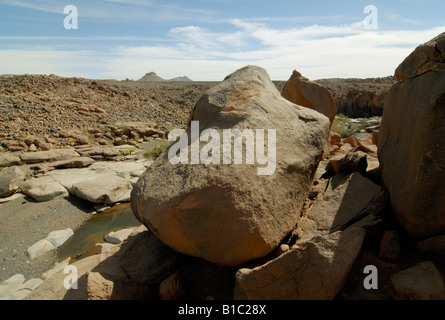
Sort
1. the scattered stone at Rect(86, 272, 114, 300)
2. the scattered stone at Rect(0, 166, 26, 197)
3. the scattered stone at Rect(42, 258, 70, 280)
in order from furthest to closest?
1. the scattered stone at Rect(0, 166, 26, 197)
2. the scattered stone at Rect(42, 258, 70, 280)
3. the scattered stone at Rect(86, 272, 114, 300)

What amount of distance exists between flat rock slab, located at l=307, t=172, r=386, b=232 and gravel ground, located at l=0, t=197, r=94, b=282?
11.5 feet

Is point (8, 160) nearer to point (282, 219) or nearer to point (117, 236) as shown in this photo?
point (117, 236)

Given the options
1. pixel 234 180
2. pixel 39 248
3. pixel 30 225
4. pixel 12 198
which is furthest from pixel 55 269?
pixel 234 180

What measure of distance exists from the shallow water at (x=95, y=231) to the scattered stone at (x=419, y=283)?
3.78 m

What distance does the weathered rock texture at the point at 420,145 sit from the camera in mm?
2010

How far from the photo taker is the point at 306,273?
6.64ft

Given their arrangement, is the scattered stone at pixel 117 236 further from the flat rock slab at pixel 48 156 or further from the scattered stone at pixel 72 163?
the flat rock slab at pixel 48 156

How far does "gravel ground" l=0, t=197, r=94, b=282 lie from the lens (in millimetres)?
4070

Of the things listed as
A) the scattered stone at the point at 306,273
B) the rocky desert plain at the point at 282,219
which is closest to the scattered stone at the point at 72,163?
the rocky desert plain at the point at 282,219

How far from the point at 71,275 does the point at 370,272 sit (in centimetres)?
256

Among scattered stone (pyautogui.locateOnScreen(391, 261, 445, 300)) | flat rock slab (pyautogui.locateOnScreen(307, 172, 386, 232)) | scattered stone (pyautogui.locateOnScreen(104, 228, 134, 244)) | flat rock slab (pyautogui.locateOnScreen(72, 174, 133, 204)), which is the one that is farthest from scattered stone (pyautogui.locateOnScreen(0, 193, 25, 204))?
scattered stone (pyautogui.locateOnScreen(391, 261, 445, 300))

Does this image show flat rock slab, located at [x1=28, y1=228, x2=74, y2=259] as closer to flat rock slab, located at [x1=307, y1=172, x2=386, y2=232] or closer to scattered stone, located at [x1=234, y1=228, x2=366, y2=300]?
scattered stone, located at [x1=234, y1=228, x2=366, y2=300]

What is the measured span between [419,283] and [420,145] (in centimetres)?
89
